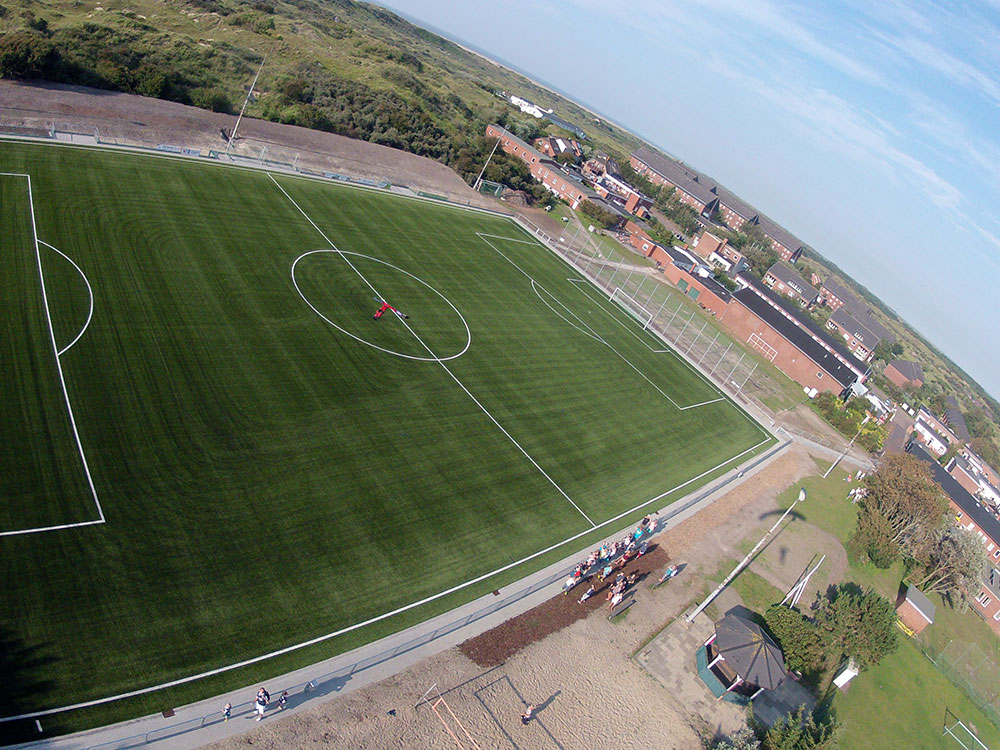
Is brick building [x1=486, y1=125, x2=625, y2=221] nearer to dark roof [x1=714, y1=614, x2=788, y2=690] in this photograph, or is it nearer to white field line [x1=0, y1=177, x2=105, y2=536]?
white field line [x1=0, y1=177, x2=105, y2=536]

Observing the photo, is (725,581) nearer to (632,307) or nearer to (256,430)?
(256,430)

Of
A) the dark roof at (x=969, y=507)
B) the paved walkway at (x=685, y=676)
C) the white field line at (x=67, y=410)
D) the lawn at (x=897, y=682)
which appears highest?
the dark roof at (x=969, y=507)

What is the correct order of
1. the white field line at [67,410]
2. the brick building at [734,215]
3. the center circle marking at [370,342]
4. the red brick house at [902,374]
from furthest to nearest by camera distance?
1. the brick building at [734,215]
2. the red brick house at [902,374]
3. the center circle marking at [370,342]
4. the white field line at [67,410]

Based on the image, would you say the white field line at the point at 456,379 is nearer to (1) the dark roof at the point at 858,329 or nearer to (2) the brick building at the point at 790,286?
(1) the dark roof at the point at 858,329

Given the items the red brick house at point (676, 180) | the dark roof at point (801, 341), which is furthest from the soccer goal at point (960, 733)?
the red brick house at point (676, 180)

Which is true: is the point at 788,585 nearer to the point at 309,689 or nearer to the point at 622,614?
the point at 622,614
